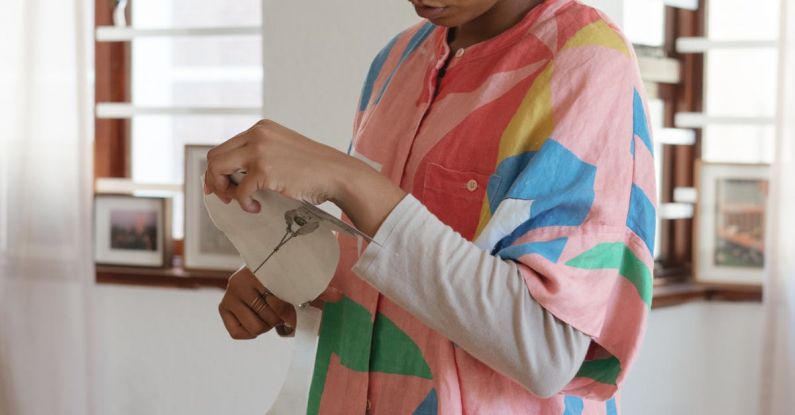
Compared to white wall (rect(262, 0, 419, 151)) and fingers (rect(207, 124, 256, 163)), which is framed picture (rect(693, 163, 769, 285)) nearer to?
white wall (rect(262, 0, 419, 151))

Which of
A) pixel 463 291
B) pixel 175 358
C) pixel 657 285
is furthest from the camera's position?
pixel 175 358

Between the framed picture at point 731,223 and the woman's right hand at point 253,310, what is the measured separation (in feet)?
5.28

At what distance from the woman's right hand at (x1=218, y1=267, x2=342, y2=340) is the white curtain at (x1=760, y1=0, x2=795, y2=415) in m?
1.45

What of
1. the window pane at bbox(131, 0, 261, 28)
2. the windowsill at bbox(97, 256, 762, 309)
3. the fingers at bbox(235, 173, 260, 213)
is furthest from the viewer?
the window pane at bbox(131, 0, 261, 28)

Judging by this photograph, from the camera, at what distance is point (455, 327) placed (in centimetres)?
72

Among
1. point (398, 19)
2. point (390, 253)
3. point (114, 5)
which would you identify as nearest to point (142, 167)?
point (114, 5)

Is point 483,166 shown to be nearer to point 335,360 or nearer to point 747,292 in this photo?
point 335,360

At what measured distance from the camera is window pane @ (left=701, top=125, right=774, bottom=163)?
92.9 inches

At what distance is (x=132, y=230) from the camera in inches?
99.7

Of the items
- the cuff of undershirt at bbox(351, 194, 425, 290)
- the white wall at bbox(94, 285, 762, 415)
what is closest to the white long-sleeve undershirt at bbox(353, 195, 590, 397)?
the cuff of undershirt at bbox(351, 194, 425, 290)

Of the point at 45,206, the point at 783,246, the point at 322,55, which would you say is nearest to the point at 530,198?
the point at 322,55

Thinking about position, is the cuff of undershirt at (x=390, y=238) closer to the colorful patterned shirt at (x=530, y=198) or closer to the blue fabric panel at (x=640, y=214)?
the colorful patterned shirt at (x=530, y=198)

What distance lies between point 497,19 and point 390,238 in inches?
9.6

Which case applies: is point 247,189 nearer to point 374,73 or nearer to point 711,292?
point 374,73
